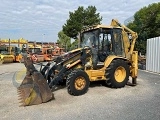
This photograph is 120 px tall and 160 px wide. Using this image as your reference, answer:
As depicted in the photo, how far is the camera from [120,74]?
9.41 meters

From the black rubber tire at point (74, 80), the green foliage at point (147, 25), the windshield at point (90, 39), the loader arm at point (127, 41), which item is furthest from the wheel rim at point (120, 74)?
the green foliage at point (147, 25)

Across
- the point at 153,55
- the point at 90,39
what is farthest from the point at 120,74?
the point at 153,55

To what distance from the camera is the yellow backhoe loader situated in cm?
802

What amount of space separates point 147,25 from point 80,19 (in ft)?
32.2

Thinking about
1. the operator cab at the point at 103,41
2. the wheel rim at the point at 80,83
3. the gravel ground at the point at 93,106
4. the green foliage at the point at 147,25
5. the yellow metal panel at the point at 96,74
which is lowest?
the gravel ground at the point at 93,106

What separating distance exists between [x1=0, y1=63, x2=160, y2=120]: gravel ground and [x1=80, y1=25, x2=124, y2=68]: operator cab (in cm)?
145

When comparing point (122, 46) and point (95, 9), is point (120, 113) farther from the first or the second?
point (95, 9)

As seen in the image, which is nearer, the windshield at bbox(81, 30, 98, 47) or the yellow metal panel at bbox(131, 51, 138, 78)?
the windshield at bbox(81, 30, 98, 47)

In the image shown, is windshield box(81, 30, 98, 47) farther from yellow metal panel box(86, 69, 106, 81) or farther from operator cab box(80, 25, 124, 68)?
yellow metal panel box(86, 69, 106, 81)

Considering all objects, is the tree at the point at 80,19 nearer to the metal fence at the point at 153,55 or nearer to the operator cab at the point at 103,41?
the metal fence at the point at 153,55

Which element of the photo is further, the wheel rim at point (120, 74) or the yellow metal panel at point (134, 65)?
the yellow metal panel at point (134, 65)

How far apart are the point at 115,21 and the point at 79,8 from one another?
24.8m

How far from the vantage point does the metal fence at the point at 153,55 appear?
50.5 feet

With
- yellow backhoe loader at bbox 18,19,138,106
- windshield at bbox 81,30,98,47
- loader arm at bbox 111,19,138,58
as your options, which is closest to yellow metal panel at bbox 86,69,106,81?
yellow backhoe loader at bbox 18,19,138,106
